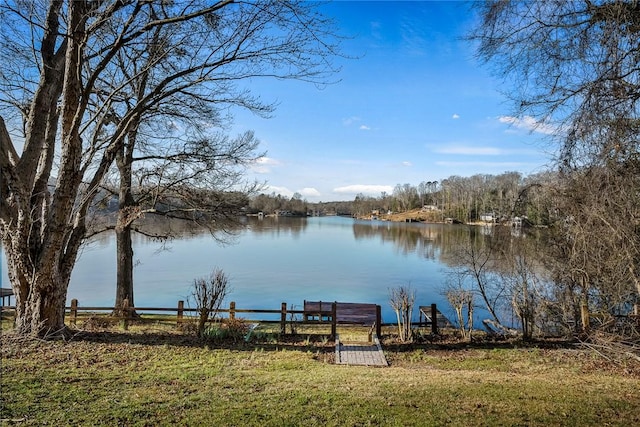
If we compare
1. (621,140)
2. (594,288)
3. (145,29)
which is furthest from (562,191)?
(145,29)

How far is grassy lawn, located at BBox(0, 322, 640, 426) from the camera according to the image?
388 cm

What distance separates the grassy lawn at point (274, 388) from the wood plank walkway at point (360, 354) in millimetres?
282

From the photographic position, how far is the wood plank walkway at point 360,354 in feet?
25.0

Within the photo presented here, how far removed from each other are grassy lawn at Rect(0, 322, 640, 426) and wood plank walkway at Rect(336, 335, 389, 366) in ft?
0.93

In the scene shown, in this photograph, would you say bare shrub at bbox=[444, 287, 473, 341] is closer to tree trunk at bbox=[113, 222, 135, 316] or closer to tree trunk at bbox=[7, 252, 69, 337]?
tree trunk at bbox=[7, 252, 69, 337]

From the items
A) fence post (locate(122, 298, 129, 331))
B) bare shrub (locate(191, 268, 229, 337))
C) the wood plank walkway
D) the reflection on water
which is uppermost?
bare shrub (locate(191, 268, 229, 337))

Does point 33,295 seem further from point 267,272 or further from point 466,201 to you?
point 466,201

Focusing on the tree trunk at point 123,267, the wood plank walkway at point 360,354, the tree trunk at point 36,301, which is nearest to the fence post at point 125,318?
the tree trunk at point 123,267

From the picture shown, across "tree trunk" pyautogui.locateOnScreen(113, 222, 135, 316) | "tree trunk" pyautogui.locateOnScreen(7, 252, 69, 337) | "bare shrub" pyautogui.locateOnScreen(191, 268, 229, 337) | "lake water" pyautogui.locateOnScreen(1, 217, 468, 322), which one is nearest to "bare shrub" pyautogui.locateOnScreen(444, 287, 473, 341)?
"lake water" pyautogui.locateOnScreen(1, 217, 468, 322)

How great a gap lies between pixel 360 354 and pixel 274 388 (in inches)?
142

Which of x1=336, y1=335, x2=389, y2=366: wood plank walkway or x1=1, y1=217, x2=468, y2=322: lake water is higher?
x1=336, y1=335, x2=389, y2=366: wood plank walkway

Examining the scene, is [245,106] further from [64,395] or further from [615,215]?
[615,215]

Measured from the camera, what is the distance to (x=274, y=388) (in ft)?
16.4

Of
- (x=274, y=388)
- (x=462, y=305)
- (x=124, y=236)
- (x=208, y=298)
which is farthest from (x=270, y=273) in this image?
(x=274, y=388)
